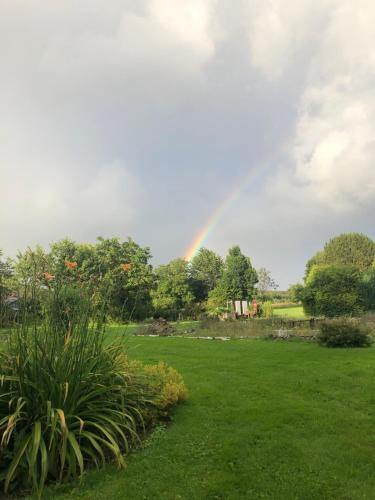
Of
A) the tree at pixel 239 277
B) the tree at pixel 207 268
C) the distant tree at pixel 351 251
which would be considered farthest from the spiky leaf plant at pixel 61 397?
the distant tree at pixel 351 251

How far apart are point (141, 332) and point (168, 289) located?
2371cm

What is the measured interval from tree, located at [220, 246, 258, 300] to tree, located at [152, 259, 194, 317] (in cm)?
438

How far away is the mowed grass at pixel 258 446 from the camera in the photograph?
119 inches

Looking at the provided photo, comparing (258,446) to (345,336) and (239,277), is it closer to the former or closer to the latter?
(345,336)

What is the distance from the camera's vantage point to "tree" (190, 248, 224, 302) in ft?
185

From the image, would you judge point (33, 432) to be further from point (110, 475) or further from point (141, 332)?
point (141, 332)

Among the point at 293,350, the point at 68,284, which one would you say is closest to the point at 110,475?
the point at 68,284

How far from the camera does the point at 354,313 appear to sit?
22828 mm

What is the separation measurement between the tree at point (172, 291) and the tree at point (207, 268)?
9.16 metres

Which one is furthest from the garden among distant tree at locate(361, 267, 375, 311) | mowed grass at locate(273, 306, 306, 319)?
distant tree at locate(361, 267, 375, 311)

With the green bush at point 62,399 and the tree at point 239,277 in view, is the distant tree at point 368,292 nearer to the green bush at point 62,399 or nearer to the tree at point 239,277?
the tree at point 239,277

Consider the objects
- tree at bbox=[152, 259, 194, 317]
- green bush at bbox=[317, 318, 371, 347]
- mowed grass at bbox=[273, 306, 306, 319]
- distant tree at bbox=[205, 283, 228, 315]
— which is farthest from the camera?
tree at bbox=[152, 259, 194, 317]

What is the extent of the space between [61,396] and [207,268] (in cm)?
5711

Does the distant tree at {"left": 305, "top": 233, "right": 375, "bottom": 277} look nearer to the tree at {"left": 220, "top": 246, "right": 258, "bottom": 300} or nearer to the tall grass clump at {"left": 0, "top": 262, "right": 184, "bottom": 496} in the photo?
the tree at {"left": 220, "top": 246, "right": 258, "bottom": 300}
